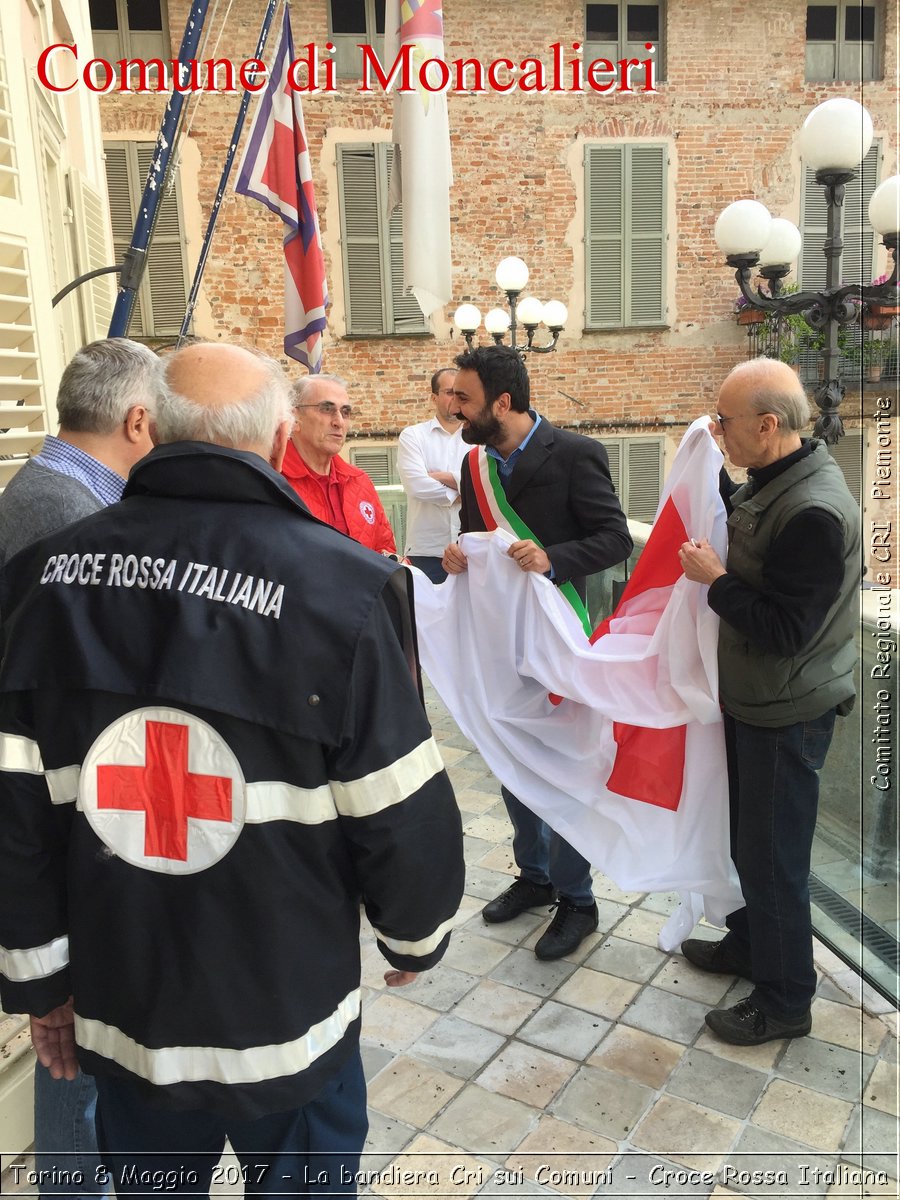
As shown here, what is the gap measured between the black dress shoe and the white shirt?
9.00ft

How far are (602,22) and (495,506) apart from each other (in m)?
12.9

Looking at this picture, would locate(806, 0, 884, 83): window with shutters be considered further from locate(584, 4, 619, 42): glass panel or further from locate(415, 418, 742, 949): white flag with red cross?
locate(415, 418, 742, 949): white flag with red cross

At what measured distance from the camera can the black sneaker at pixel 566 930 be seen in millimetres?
3562

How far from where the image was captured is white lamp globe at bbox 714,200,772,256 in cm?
638

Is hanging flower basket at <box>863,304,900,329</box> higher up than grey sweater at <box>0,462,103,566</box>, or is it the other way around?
hanging flower basket at <box>863,304,900,329</box>

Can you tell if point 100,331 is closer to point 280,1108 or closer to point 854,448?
point 280,1108

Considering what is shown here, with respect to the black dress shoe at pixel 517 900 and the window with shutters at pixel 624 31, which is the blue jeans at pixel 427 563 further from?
the window with shutters at pixel 624 31

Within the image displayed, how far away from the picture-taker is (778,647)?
2742 mm

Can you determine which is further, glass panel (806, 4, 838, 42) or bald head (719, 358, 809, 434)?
glass panel (806, 4, 838, 42)

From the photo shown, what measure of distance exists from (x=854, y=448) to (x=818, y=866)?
13046mm

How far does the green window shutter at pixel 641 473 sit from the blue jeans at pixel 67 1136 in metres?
13.0

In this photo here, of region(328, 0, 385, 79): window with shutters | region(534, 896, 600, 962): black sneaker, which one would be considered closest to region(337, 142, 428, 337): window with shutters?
region(328, 0, 385, 79): window with shutters

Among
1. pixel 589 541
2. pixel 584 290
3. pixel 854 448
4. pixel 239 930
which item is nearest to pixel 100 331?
pixel 589 541

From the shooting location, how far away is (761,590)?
2.79 meters
